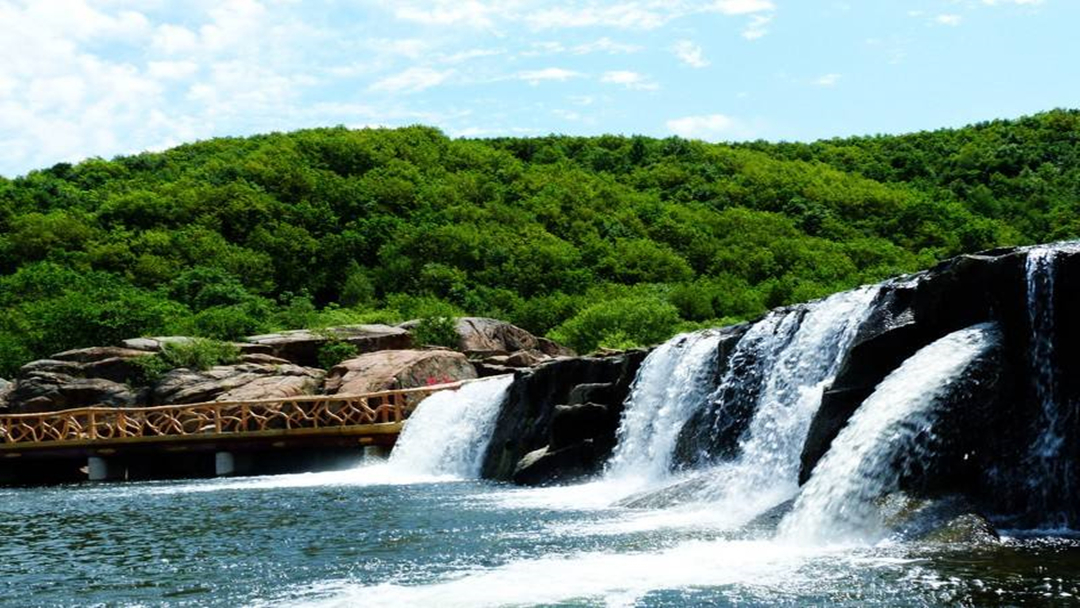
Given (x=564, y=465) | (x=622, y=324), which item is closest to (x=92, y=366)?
(x=622, y=324)

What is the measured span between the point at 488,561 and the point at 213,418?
29477 millimetres

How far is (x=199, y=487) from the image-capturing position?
33438mm

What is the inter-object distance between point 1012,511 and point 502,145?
319 ft

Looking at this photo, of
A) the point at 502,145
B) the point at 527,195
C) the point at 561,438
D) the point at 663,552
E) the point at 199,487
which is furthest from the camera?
the point at 502,145

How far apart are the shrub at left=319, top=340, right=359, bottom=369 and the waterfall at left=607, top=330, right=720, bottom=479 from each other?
2561cm

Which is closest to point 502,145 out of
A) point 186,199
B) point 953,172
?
point 186,199

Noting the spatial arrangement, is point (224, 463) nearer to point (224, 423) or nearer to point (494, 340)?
point (224, 423)

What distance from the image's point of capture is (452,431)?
116 ft

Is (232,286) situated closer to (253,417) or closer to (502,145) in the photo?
(253,417)

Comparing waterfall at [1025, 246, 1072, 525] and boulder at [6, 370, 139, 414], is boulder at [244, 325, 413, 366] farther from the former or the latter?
waterfall at [1025, 246, 1072, 525]

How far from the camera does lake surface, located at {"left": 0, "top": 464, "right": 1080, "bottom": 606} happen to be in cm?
1205

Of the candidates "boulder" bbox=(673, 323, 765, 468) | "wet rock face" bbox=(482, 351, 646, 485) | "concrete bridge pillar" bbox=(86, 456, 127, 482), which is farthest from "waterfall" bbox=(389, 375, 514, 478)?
"concrete bridge pillar" bbox=(86, 456, 127, 482)

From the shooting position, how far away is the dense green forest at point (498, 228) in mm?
67000

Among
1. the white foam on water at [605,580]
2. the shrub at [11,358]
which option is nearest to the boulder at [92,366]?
the shrub at [11,358]
